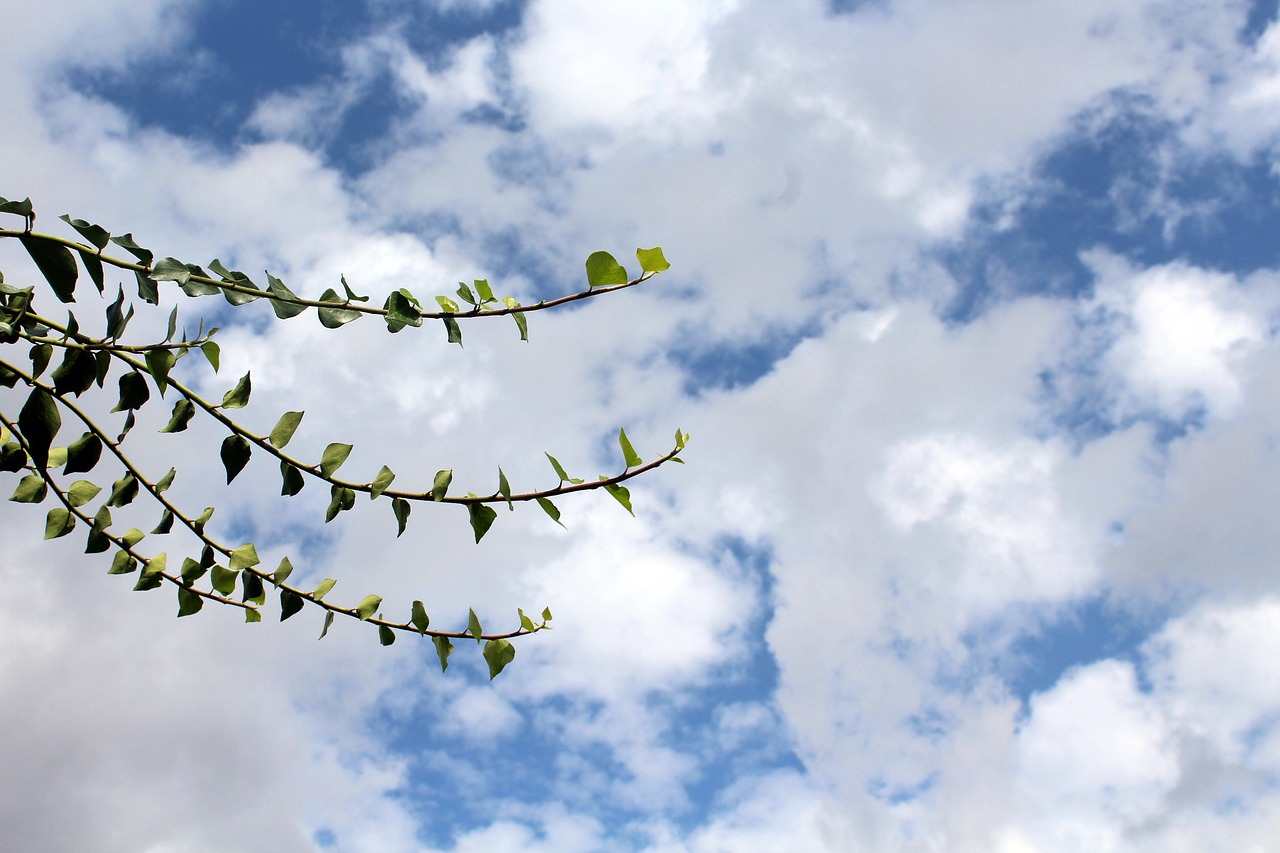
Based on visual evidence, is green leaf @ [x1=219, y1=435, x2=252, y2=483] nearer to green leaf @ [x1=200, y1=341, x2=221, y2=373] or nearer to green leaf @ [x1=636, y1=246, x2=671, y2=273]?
green leaf @ [x1=200, y1=341, x2=221, y2=373]

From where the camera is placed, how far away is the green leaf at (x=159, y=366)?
280cm

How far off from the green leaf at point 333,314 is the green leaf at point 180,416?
0.70 meters

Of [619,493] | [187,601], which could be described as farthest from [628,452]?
[187,601]

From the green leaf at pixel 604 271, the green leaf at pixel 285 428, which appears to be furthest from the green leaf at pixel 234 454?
the green leaf at pixel 604 271

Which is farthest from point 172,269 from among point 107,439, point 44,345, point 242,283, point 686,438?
point 686,438

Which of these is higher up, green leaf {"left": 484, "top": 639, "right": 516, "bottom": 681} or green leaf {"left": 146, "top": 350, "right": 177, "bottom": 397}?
green leaf {"left": 146, "top": 350, "right": 177, "bottom": 397}

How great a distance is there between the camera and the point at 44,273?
2604 mm

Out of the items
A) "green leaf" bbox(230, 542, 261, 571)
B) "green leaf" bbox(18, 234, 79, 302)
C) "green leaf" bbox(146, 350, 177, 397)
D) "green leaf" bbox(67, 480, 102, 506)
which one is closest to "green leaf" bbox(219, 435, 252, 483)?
"green leaf" bbox(146, 350, 177, 397)

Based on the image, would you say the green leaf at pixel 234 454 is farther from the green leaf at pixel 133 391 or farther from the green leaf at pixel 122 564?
the green leaf at pixel 122 564

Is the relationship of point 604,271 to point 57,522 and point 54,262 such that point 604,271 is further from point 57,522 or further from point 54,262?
point 57,522

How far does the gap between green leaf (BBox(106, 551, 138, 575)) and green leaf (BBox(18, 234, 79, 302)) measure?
1713 mm

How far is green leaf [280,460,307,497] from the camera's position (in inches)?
130

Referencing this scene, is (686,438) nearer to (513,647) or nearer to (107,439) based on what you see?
(513,647)

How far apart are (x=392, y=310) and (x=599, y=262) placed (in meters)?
0.67
